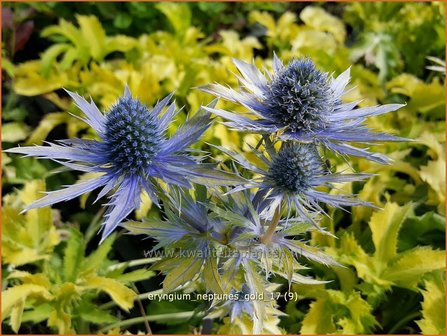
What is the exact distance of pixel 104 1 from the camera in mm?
2367

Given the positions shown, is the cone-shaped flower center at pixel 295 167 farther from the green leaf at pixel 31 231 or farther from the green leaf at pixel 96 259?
the green leaf at pixel 31 231

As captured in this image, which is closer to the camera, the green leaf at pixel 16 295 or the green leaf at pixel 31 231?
the green leaf at pixel 16 295

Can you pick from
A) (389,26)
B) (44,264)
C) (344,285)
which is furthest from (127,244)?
(389,26)

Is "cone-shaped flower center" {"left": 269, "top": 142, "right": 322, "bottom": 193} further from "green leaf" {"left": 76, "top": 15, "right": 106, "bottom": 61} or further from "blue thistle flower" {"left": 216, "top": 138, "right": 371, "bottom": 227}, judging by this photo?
"green leaf" {"left": 76, "top": 15, "right": 106, "bottom": 61}

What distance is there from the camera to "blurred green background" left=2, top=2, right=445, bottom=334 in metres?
1.35

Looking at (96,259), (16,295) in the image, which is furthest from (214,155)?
(16,295)

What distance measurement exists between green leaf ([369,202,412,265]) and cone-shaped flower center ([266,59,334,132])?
0.68 meters

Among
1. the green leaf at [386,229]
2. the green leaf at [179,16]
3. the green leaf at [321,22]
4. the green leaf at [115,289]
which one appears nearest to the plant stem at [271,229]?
the green leaf at [115,289]

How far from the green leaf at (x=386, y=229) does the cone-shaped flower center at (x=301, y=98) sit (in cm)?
68

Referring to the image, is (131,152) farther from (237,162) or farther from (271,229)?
(271,229)

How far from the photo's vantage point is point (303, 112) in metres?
0.79

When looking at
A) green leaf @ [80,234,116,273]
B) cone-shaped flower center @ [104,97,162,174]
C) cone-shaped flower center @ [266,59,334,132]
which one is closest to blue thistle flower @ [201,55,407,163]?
cone-shaped flower center @ [266,59,334,132]

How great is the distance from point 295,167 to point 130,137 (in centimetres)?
27

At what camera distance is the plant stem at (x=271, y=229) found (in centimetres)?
85
